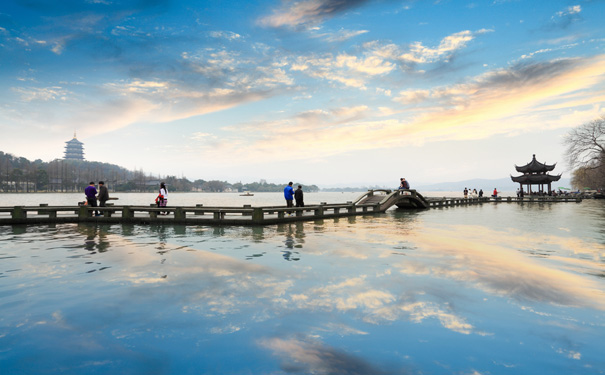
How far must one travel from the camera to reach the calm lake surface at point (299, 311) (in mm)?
3646

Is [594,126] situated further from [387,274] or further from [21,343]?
[21,343]

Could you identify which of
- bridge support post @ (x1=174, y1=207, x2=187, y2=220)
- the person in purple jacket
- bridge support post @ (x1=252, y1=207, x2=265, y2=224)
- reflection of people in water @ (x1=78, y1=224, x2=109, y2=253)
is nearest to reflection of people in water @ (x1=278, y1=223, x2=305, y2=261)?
bridge support post @ (x1=252, y1=207, x2=265, y2=224)

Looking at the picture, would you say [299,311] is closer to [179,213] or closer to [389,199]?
[179,213]

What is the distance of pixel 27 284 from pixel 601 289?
11182 mm

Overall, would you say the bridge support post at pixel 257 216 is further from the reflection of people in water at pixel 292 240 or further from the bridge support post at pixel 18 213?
the bridge support post at pixel 18 213

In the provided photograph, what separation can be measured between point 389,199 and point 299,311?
→ 2369cm

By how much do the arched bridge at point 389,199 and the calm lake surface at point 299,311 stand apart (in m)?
16.7

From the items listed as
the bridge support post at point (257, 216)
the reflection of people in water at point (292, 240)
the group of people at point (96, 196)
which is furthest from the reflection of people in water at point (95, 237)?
the bridge support post at point (257, 216)

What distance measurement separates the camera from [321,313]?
490cm

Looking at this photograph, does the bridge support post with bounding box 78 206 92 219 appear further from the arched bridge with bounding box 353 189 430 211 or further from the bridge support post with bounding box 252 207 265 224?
the arched bridge with bounding box 353 189 430 211

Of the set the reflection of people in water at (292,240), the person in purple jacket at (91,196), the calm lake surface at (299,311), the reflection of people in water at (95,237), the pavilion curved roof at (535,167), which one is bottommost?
the calm lake surface at (299,311)

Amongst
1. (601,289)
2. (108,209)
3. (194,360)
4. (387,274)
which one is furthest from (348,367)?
(108,209)

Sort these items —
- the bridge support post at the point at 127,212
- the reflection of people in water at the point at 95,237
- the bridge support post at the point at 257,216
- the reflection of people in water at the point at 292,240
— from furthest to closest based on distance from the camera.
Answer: the bridge support post at the point at 127,212 → the bridge support post at the point at 257,216 → the reflection of people in water at the point at 95,237 → the reflection of people in water at the point at 292,240

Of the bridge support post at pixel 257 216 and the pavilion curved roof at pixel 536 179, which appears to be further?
the pavilion curved roof at pixel 536 179
